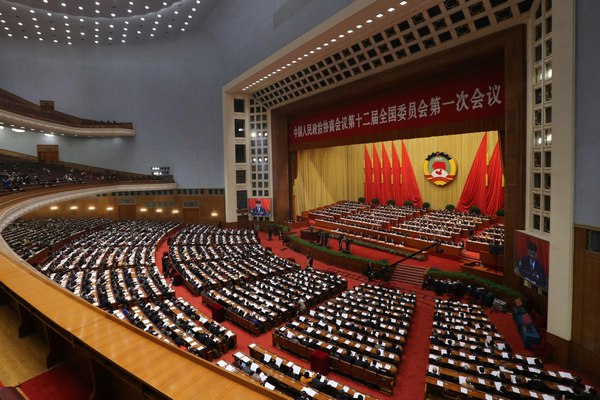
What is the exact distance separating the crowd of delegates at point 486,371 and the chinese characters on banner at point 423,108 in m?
8.79

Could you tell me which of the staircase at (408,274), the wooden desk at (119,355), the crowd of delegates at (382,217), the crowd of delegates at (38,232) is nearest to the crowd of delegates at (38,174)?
the crowd of delegates at (38,232)

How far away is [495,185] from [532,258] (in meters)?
14.0

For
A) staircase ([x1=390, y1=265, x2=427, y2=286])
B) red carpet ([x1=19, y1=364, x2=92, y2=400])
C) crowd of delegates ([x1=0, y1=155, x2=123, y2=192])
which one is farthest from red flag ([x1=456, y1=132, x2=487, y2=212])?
crowd of delegates ([x1=0, y1=155, x2=123, y2=192])

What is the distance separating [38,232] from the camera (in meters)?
19.0

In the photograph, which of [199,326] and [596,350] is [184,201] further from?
[596,350]

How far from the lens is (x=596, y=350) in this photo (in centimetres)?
738

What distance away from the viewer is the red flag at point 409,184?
26.5 m

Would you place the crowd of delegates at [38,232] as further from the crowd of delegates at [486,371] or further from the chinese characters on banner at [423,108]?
the chinese characters on banner at [423,108]

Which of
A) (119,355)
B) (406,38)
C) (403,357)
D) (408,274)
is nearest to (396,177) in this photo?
(408,274)

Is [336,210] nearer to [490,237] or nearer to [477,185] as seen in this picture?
[477,185]

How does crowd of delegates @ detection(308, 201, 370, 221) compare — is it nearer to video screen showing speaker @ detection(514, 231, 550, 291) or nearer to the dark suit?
video screen showing speaker @ detection(514, 231, 550, 291)

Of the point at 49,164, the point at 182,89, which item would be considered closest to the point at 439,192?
the point at 182,89

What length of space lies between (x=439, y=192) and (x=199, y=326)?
21.6 meters

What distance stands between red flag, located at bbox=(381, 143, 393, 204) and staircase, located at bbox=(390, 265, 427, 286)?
14.0m
